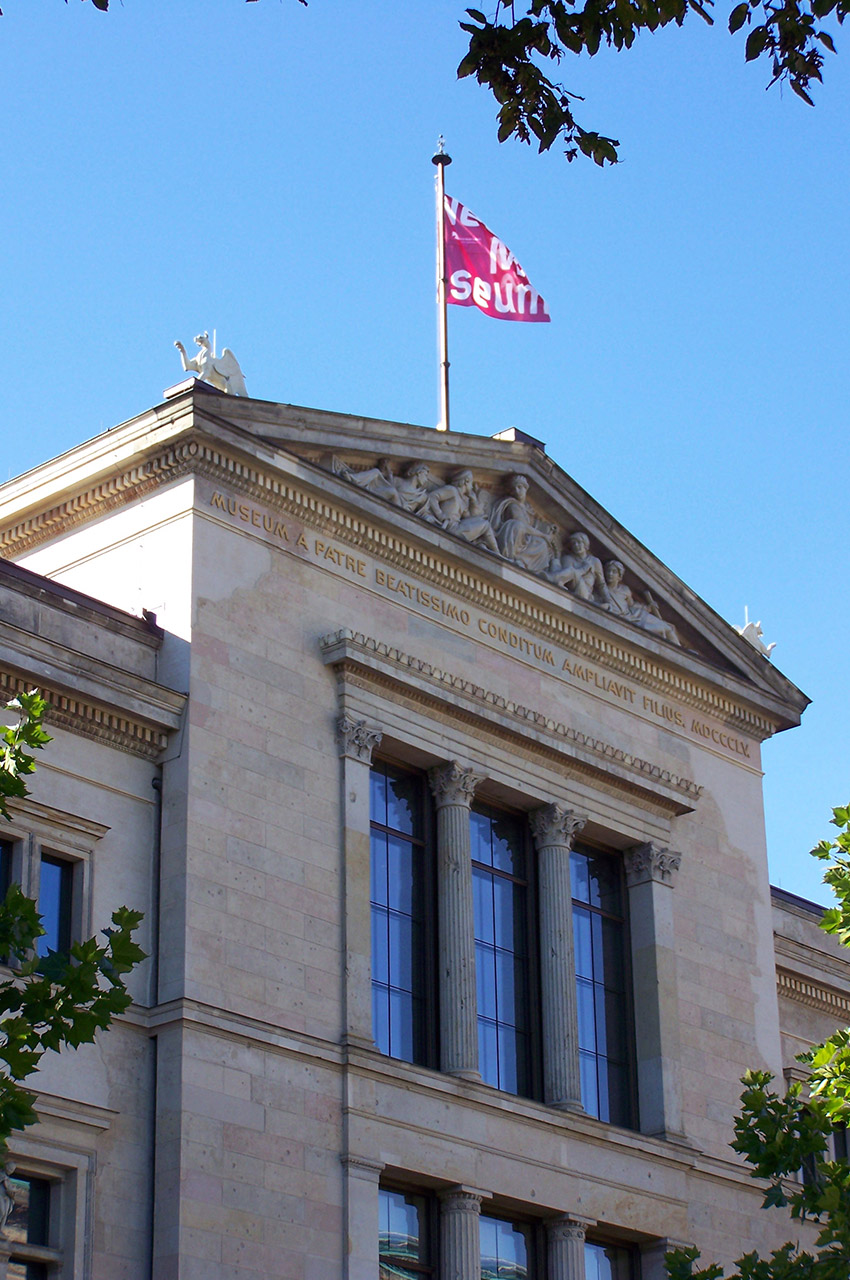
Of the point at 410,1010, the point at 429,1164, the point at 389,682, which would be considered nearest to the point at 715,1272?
the point at 429,1164

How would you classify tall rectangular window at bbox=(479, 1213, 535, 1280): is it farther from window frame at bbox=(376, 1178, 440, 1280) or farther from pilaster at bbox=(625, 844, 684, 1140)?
pilaster at bbox=(625, 844, 684, 1140)

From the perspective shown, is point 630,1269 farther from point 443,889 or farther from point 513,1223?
point 443,889

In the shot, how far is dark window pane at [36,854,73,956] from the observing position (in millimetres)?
26500

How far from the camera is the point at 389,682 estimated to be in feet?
100

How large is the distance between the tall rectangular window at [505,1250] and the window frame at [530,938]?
5.60ft

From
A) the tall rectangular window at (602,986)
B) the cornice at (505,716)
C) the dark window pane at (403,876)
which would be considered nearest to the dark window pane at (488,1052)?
the tall rectangular window at (602,986)

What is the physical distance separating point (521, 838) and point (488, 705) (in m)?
2.17

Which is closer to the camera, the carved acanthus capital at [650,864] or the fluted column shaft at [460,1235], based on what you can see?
the fluted column shaft at [460,1235]

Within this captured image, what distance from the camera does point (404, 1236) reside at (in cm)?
2862

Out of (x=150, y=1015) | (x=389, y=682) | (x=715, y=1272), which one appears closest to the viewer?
(x=715, y=1272)

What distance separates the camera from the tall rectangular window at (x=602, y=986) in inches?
1281

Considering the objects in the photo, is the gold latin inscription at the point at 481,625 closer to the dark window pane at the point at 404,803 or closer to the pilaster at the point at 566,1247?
the dark window pane at the point at 404,803

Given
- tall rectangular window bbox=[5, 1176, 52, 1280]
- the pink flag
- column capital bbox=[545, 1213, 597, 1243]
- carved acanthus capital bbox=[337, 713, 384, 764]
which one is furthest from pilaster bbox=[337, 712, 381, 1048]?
the pink flag

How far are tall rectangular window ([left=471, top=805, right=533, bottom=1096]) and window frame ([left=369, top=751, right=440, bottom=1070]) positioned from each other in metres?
0.73
